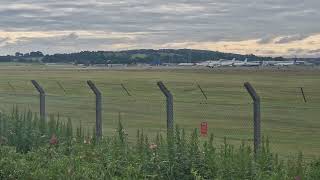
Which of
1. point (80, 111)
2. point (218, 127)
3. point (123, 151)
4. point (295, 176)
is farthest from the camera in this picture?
point (80, 111)

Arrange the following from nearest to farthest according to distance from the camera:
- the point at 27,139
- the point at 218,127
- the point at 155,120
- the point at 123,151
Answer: the point at 123,151, the point at 27,139, the point at 218,127, the point at 155,120

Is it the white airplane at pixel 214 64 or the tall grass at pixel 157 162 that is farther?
the white airplane at pixel 214 64

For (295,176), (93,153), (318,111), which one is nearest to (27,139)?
→ (93,153)

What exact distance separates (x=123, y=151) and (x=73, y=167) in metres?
1.18

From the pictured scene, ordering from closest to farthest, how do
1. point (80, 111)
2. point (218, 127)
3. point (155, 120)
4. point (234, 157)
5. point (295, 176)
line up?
point (295, 176)
point (234, 157)
point (218, 127)
point (155, 120)
point (80, 111)

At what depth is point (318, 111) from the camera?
1195 inches

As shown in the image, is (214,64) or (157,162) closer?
(157,162)

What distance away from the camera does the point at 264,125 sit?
959 inches

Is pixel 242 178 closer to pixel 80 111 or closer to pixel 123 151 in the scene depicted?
pixel 123 151

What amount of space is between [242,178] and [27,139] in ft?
19.9

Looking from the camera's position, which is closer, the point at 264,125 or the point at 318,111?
the point at 264,125

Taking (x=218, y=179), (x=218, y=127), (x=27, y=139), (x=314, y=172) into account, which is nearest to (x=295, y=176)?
(x=314, y=172)

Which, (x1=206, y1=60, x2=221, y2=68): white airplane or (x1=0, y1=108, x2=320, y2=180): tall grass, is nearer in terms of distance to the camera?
(x1=0, y1=108, x2=320, y2=180): tall grass

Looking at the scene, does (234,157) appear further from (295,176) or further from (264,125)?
(264,125)
